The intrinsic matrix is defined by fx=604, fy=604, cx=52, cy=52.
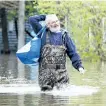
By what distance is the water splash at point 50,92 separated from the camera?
37.1 ft

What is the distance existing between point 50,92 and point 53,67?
1.92ft

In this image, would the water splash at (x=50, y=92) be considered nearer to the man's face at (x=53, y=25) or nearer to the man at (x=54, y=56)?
the man at (x=54, y=56)

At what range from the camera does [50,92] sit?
11.4m

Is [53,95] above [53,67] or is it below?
below

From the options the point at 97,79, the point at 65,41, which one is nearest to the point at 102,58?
the point at 97,79

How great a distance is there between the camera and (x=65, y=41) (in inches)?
465

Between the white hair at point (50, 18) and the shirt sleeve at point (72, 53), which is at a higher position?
the white hair at point (50, 18)

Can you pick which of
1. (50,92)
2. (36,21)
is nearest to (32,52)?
(36,21)

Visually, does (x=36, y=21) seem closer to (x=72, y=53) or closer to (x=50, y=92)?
(x=72, y=53)

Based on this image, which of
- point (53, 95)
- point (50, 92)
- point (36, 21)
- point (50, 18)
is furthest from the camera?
point (36, 21)

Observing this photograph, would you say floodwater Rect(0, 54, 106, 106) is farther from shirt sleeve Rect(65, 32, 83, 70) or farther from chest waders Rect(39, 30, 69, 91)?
shirt sleeve Rect(65, 32, 83, 70)

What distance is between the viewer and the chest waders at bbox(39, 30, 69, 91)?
11656mm

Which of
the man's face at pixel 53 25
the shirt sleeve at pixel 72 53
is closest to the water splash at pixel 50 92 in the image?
the shirt sleeve at pixel 72 53

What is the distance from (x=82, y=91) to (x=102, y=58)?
15.5m
